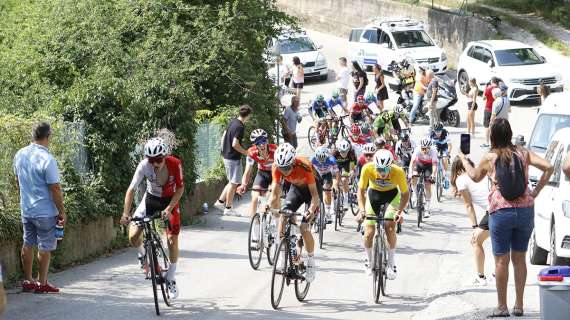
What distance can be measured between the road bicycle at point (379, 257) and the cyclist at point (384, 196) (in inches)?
3.6

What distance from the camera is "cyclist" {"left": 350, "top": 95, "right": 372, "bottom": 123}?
84.3ft

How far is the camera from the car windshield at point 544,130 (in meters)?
18.5

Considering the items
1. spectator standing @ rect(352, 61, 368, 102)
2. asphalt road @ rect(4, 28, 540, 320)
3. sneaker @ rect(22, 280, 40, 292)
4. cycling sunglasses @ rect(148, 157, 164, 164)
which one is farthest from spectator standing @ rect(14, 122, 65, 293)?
spectator standing @ rect(352, 61, 368, 102)

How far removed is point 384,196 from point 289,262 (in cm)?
174

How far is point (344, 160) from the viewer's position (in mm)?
18828

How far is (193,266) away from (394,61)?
78.2 feet

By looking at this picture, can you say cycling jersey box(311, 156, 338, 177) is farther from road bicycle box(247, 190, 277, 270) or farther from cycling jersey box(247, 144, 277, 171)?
road bicycle box(247, 190, 277, 270)

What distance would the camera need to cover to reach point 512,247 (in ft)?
36.8

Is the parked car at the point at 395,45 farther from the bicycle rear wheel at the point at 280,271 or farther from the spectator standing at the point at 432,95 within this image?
the bicycle rear wheel at the point at 280,271

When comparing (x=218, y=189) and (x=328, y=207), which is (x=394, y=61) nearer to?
(x=218, y=189)

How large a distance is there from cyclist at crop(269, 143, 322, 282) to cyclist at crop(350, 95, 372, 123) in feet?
37.7

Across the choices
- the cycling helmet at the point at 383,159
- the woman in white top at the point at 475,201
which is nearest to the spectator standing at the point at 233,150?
the cycling helmet at the point at 383,159

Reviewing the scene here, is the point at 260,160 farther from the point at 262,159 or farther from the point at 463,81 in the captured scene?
the point at 463,81

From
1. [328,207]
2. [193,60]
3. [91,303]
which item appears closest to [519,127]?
[193,60]
